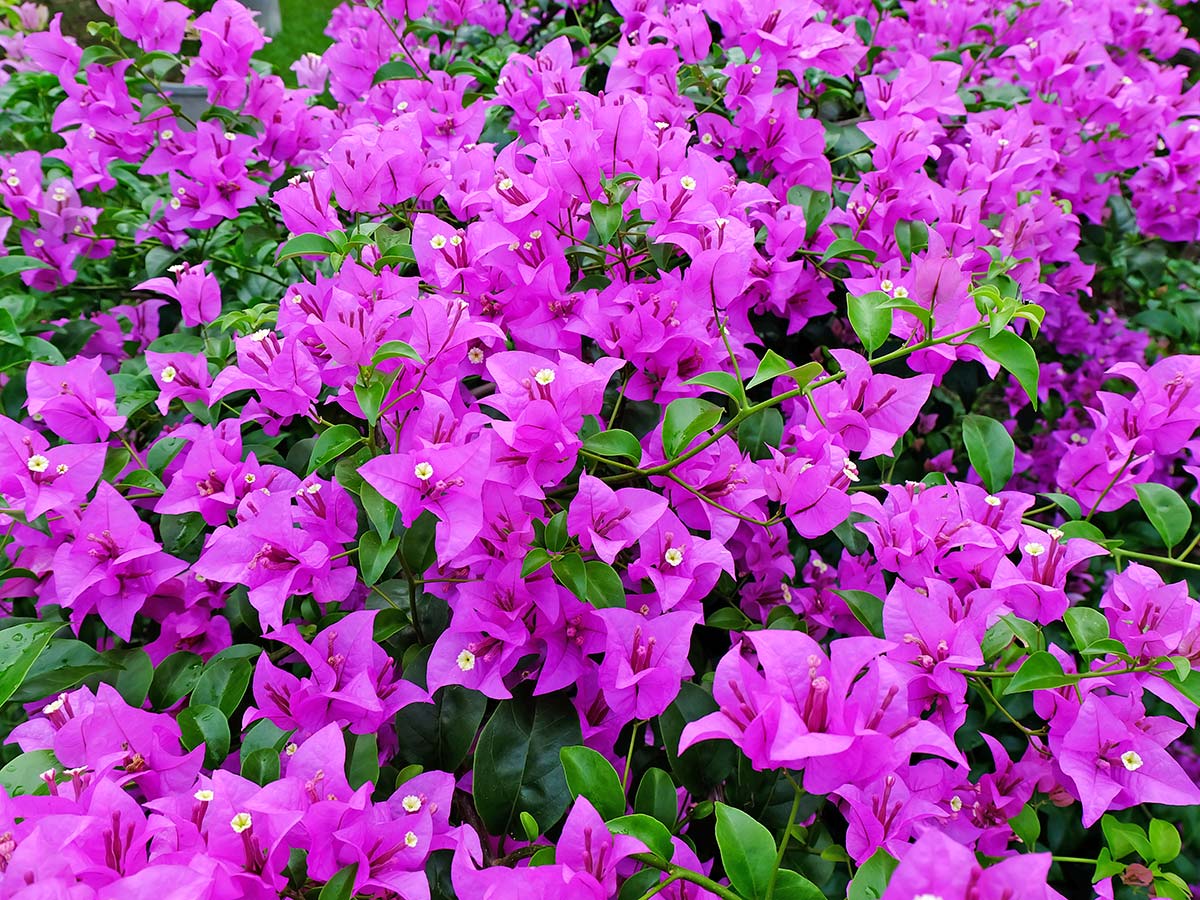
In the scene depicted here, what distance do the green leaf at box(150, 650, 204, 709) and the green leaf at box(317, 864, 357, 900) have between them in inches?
15.9

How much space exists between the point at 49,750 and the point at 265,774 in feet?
0.88

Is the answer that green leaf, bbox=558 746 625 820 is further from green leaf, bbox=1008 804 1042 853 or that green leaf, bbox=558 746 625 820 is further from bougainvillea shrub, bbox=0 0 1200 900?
green leaf, bbox=1008 804 1042 853

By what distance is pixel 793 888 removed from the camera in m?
Result: 0.73

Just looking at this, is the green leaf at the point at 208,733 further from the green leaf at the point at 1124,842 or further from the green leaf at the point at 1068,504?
the green leaf at the point at 1068,504

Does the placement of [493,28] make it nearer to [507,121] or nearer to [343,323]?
[507,121]

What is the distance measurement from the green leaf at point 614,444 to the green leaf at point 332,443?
0.90ft

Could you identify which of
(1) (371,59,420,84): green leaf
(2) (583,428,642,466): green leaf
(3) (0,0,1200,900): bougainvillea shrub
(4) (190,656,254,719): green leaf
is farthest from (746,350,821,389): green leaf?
(1) (371,59,420,84): green leaf

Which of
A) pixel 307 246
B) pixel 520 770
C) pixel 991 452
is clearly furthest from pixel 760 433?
pixel 307 246

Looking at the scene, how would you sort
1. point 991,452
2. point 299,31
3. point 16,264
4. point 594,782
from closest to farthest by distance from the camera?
point 594,782 → point 991,452 → point 16,264 → point 299,31

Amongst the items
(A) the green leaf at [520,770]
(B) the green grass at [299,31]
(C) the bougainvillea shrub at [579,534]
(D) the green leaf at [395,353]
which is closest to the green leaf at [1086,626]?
(C) the bougainvillea shrub at [579,534]

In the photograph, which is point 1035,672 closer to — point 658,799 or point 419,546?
point 658,799

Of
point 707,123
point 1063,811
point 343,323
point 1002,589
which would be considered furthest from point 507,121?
point 1063,811

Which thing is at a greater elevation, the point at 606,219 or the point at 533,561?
the point at 606,219

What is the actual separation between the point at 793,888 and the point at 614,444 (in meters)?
0.49
